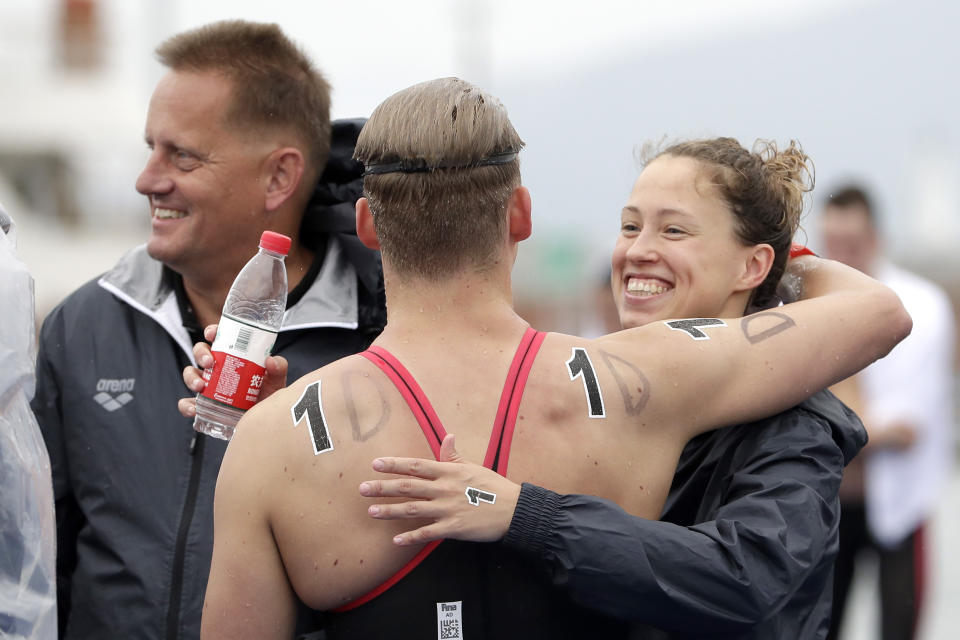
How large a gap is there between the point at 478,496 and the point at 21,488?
105 cm

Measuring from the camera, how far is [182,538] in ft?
10.4

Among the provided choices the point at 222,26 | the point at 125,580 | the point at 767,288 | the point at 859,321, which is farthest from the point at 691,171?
the point at 125,580

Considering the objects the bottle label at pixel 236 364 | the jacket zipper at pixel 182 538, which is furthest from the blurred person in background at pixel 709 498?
the jacket zipper at pixel 182 538

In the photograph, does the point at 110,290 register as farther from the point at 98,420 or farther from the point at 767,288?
the point at 767,288

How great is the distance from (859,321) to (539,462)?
0.86 meters

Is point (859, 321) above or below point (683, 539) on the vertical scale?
above

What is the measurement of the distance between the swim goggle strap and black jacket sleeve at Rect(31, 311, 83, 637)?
1.54 metres

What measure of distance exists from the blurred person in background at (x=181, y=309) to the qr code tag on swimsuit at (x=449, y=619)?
3.63 feet

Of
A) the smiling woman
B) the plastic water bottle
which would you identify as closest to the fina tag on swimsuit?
the plastic water bottle

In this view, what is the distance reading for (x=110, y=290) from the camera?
11.5 ft

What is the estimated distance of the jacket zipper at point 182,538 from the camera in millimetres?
3119

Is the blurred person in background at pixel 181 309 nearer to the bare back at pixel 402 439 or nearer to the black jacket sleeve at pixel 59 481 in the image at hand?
the black jacket sleeve at pixel 59 481

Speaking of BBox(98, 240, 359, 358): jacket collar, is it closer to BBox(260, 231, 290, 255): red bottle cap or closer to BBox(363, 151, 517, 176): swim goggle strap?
BBox(260, 231, 290, 255): red bottle cap

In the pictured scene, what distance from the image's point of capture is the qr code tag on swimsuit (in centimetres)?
225
